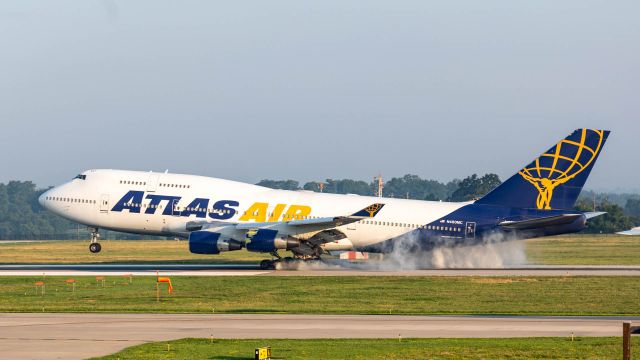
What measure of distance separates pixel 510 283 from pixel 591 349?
71.7ft

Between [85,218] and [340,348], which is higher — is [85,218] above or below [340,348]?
above

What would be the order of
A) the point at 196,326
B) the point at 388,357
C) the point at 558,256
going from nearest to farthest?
the point at 388,357, the point at 196,326, the point at 558,256

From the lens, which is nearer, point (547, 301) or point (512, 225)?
point (547, 301)

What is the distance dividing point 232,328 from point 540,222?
29.8 m

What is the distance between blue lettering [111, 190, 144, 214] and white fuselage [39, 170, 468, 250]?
0.20ft

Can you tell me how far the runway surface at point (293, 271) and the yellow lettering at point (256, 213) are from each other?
3.11 m

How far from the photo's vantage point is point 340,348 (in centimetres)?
2612

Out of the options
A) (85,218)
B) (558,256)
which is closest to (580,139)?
(558,256)

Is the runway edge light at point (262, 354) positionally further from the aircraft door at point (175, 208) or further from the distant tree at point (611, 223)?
the distant tree at point (611, 223)

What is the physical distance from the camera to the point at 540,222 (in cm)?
5575

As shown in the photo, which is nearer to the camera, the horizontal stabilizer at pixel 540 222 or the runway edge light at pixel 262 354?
the runway edge light at pixel 262 354

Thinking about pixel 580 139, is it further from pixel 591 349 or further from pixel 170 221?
pixel 591 349

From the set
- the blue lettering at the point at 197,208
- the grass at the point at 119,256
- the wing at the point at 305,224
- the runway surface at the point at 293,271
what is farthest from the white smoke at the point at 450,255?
the grass at the point at 119,256

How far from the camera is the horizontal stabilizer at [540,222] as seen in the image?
55.0 metres
